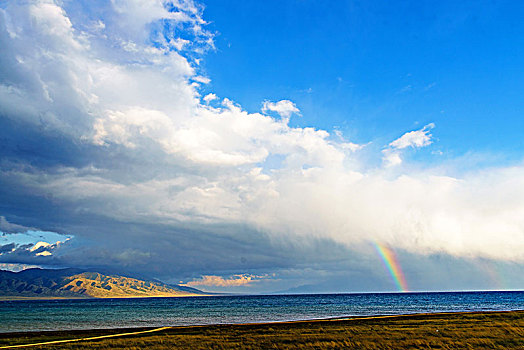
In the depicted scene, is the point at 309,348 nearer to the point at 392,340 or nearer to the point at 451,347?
the point at 392,340

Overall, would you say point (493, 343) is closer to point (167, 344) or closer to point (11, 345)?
point (167, 344)

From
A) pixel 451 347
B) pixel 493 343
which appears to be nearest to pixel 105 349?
pixel 451 347

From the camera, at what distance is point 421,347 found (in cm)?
4047

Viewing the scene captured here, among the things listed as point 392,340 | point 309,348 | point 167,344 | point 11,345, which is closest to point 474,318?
point 392,340

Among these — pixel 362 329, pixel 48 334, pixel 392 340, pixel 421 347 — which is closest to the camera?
pixel 421 347

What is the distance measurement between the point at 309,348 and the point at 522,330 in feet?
93.7

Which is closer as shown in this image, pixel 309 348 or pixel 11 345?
pixel 309 348

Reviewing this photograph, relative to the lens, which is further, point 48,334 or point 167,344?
point 48,334

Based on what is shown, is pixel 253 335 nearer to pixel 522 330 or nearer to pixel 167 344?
pixel 167 344

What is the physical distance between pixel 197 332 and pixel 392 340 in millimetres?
27023

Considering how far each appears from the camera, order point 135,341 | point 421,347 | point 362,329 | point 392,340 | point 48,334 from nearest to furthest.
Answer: point 421,347 → point 392,340 → point 135,341 → point 362,329 → point 48,334

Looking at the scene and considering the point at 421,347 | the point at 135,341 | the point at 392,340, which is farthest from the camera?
the point at 135,341

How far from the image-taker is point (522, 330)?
157 ft

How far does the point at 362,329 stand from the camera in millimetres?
52000
